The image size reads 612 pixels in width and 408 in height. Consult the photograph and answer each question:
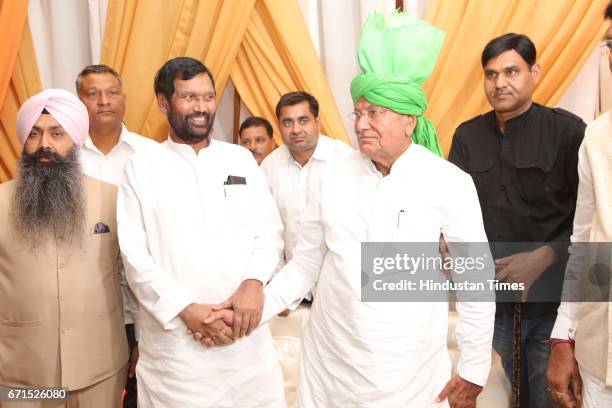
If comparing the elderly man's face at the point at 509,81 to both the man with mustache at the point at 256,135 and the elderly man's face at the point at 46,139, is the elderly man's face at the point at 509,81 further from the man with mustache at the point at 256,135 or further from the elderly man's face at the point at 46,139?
the elderly man's face at the point at 46,139

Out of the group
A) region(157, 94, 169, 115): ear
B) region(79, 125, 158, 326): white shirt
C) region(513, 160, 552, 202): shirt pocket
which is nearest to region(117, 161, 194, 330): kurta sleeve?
region(157, 94, 169, 115): ear

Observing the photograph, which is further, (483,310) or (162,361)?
(162,361)

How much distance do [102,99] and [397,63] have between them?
71.1 inches

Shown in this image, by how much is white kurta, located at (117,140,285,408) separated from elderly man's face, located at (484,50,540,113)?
4.02 ft

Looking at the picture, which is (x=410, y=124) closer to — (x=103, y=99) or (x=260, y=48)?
(x=103, y=99)

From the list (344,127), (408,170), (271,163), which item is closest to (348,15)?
(344,127)

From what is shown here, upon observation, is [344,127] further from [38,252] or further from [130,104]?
[38,252]

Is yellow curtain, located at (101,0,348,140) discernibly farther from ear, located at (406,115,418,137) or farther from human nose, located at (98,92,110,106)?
ear, located at (406,115,418,137)

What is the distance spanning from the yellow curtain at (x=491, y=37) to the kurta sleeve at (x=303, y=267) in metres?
1.71

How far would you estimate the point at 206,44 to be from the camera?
3.67m

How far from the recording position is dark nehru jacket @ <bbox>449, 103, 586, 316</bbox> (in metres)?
2.47

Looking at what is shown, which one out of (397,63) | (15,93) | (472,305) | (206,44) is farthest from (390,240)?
(15,93)

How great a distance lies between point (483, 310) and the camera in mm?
1853

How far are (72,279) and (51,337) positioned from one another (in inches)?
9.1
